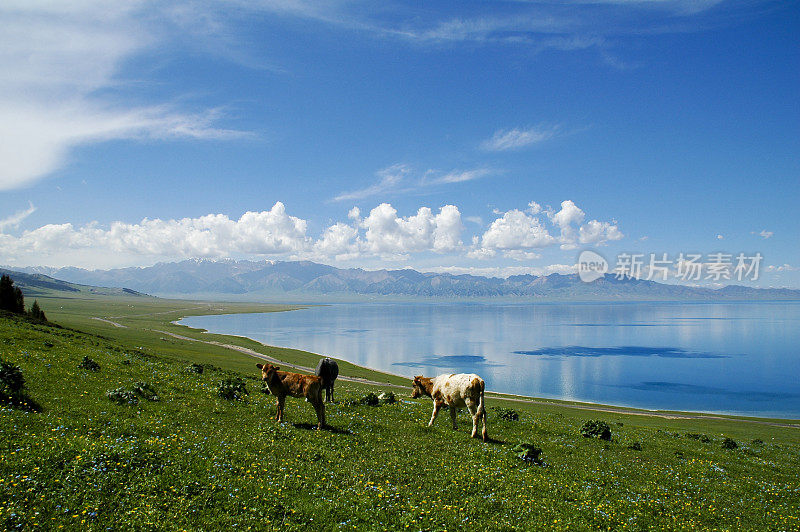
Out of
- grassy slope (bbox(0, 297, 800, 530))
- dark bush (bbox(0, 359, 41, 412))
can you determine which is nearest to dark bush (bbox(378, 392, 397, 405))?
grassy slope (bbox(0, 297, 800, 530))

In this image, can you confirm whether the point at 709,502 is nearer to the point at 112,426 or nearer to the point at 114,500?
the point at 114,500

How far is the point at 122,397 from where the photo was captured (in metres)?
15.8

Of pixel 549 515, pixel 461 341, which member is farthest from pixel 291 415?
pixel 461 341

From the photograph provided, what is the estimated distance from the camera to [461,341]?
16300 cm

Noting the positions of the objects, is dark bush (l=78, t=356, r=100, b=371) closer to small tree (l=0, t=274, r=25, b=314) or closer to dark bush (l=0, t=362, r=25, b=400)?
dark bush (l=0, t=362, r=25, b=400)

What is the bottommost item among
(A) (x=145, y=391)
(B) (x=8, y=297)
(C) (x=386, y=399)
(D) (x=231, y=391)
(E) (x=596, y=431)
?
(E) (x=596, y=431)

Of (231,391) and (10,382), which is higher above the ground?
(10,382)

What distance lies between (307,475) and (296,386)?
4853 mm

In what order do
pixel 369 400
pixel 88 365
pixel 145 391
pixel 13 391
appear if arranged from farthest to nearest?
pixel 369 400
pixel 88 365
pixel 145 391
pixel 13 391

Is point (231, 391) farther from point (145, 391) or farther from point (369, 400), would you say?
point (369, 400)

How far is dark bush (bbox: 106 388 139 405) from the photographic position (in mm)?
15570

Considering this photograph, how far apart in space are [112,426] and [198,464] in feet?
13.5

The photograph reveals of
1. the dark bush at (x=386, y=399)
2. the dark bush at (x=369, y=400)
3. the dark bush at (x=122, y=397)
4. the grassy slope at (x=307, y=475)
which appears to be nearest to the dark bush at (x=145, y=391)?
the grassy slope at (x=307, y=475)

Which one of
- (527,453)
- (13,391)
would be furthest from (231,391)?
(527,453)
